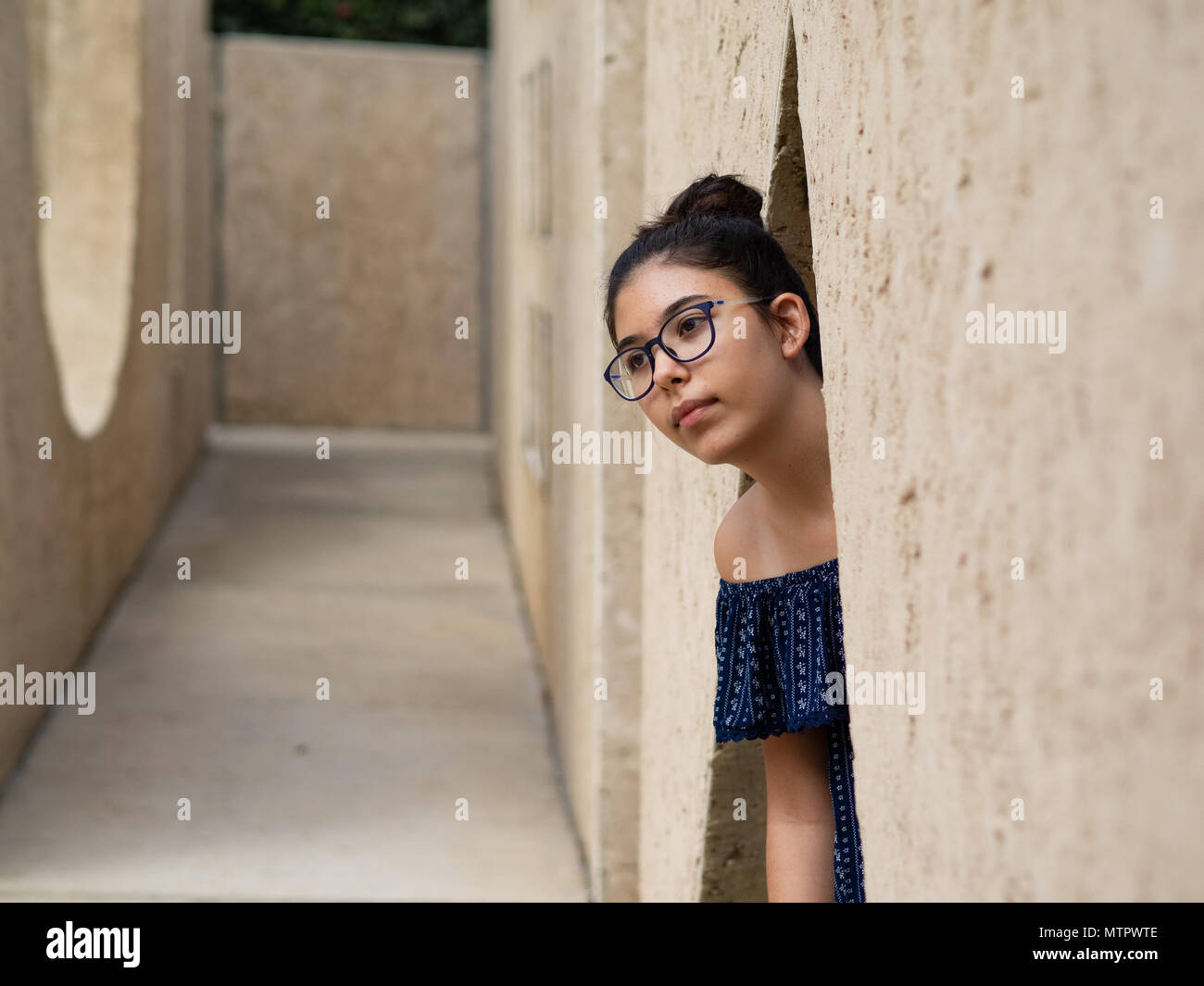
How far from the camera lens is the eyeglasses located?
1743 millimetres

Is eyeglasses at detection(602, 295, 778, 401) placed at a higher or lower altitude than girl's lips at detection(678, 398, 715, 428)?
higher

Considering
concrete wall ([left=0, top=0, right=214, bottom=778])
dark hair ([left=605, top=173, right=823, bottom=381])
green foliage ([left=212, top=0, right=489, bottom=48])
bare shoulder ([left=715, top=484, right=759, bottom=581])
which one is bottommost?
bare shoulder ([left=715, top=484, right=759, bottom=581])

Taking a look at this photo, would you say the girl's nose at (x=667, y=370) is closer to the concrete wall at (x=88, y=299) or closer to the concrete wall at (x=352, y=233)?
the concrete wall at (x=88, y=299)

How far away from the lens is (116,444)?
24.3 ft

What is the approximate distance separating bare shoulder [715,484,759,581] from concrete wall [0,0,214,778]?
3.68 meters

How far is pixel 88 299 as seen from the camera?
7.76 meters

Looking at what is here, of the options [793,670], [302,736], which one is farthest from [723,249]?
[302,736]

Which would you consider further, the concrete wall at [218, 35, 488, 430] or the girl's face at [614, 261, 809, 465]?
the concrete wall at [218, 35, 488, 430]

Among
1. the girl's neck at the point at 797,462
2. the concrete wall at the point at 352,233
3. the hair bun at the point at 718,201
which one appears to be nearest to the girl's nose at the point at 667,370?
the girl's neck at the point at 797,462

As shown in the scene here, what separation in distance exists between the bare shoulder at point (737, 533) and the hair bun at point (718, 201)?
0.38m

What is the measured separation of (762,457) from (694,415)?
140 millimetres

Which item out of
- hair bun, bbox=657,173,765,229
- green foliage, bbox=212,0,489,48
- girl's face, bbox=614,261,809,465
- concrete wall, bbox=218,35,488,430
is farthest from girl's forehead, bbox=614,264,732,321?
green foliage, bbox=212,0,489,48

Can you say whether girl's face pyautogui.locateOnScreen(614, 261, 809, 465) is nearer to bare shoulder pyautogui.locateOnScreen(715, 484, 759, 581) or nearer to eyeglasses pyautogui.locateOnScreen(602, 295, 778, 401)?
eyeglasses pyautogui.locateOnScreen(602, 295, 778, 401)

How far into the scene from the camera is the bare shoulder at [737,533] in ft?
6.41
